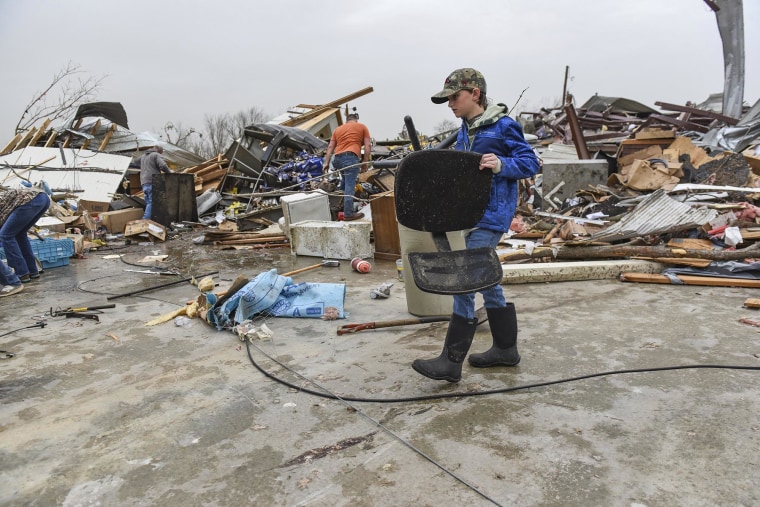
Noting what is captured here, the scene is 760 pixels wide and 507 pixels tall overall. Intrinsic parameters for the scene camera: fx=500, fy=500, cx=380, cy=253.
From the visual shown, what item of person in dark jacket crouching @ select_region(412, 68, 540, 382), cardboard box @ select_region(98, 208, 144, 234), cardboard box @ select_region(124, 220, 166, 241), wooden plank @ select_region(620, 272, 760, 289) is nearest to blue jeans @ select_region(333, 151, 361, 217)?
cardboard box @ select_region(124, 220, 166, 241)

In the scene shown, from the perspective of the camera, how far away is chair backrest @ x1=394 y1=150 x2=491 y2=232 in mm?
2514

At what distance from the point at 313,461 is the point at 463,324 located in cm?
116

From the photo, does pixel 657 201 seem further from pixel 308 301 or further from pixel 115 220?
pixel 115 220

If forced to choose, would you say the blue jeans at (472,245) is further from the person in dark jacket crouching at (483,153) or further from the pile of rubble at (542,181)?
the pile of rubble at (542,181)

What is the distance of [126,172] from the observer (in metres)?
13.6

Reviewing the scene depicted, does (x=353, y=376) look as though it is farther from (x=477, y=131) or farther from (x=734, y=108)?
(x=734, y=108)

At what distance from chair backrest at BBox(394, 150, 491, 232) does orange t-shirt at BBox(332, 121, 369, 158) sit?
256 inches

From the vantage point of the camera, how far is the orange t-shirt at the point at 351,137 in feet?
29.2

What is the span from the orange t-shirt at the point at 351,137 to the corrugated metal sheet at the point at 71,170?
7054mm

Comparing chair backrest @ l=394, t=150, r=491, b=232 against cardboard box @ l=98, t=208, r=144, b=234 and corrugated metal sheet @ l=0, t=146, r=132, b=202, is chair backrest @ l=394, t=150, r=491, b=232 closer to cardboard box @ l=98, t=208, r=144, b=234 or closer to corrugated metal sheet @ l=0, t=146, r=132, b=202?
cardboard box @ l=98, t=208, r=144, b=234

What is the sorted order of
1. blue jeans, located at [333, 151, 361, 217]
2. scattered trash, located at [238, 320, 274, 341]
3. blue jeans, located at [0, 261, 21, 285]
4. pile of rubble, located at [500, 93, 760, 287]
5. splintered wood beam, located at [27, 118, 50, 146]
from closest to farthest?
scattered trash, located at [238, 320, 274, 341]
pile of rubble, located at [500, 93, 760, 287]
blue jeans, located at [0, 261, 21, 285]
blue jeans, located at [333, 151, 361, 217]
splintered wood beam, located at [27, 118, 50, 146]

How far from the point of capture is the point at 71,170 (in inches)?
503

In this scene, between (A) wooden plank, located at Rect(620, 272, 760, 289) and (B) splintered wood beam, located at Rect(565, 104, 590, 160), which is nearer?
(A) wooden plank, located at Rect(620, 272, 760, 289)

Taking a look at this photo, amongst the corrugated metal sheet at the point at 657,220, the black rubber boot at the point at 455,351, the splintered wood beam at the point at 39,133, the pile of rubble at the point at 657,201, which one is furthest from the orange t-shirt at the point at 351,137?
the splintered wood beam at the point at 39,133
